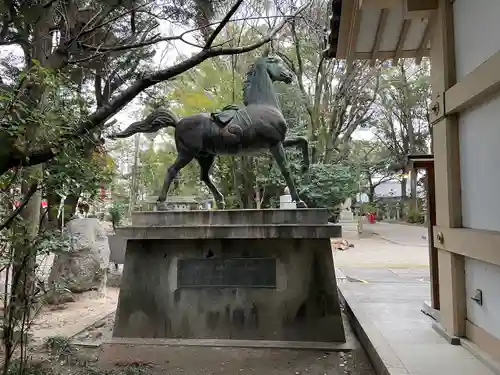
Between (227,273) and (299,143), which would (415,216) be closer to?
(299,143)

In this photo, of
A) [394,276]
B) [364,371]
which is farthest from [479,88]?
[394,276]

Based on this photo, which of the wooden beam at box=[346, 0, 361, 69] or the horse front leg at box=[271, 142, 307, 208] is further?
the horse front leg at box=[271, 142, 307, 208]

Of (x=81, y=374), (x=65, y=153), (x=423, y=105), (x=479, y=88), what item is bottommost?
(x=81, y=374)

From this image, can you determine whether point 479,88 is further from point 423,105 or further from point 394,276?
point 423,105

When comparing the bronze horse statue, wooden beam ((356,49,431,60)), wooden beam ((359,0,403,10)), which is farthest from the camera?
wooden beam ((356,49,431,60))

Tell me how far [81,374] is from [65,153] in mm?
2389

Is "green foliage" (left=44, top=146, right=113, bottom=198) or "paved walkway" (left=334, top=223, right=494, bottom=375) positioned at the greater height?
"green foliage" (left=44, top=146, right=113, bottom=198)

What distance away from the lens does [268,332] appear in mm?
5008

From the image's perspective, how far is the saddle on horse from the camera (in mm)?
5418

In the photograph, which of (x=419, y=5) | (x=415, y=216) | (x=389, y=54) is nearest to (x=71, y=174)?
(x=419, y=5)

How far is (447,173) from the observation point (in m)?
4.00

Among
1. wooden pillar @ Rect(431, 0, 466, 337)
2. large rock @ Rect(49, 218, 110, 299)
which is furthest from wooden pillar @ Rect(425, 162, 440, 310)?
large rock @ Rect(49, 218, 110, 299)

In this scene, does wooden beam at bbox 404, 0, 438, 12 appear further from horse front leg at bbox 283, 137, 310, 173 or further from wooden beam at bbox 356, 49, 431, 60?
horse front leg at bbox 283, 137, 310, 173

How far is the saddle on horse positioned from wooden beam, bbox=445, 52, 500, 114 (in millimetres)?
2469
